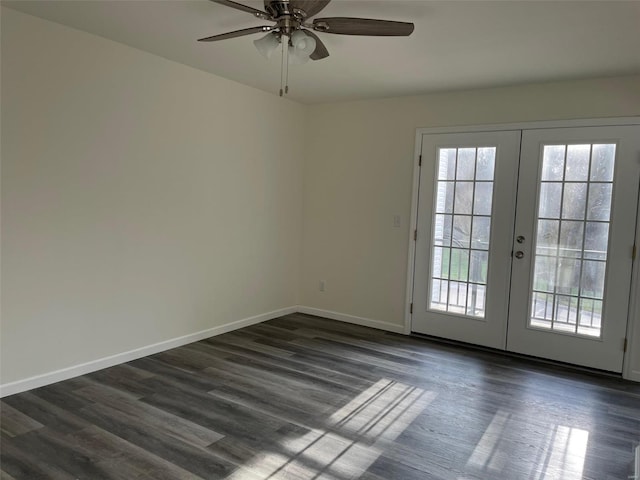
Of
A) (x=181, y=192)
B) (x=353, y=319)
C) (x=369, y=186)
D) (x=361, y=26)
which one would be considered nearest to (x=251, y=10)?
(x=361, y=26)

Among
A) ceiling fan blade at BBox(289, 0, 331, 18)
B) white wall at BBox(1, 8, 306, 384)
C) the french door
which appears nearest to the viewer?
ceiling fan blade at BBox(289, 0, 331, 18)

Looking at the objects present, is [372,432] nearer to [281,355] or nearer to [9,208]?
[281,355]

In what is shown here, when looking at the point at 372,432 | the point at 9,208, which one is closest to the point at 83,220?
the point at 9,208

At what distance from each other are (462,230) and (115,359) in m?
3.27

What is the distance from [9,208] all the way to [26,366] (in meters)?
1.06

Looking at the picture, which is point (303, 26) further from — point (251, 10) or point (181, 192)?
point (181, 192)

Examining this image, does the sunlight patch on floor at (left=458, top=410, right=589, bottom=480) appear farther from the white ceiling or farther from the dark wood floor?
the white ceiling

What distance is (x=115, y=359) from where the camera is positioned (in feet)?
11.7

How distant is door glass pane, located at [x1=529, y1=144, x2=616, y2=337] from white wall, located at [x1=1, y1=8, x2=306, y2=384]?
273 cm

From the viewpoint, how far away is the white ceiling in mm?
2566

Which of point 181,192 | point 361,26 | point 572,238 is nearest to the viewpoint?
point 361,26

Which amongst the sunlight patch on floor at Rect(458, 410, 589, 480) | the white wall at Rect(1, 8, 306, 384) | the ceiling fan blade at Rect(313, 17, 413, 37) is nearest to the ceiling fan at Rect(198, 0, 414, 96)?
the ceiling fan blade at Rect(313, 17, 413, 37)

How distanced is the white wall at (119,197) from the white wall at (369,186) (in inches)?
24.5

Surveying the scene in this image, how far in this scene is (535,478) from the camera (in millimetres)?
2307
